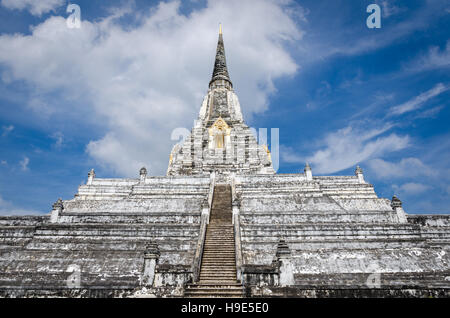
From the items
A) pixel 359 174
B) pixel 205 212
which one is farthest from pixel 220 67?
pixel 205 212

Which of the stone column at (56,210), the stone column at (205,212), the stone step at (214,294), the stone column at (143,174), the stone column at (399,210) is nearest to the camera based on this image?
the stone step at (214,294)

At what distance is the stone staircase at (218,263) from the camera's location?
11227 millimetres

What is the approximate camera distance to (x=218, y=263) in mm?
13586

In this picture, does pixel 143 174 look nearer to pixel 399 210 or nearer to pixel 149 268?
pixel 149 268

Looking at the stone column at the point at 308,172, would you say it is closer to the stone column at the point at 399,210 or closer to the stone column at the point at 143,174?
the stone column at the point at 399,210

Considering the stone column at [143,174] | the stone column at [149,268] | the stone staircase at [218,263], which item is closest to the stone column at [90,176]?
the stone column at [143,174]

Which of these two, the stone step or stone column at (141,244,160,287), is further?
stone column at (141,244,160,287)

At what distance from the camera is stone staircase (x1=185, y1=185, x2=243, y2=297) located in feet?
36.8

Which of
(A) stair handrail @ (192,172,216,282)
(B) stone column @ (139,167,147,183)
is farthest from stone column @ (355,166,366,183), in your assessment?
(B) stone column @ (139,167,147,183)

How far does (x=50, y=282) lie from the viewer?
13070 mm

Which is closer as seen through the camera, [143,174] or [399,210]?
[399,210]

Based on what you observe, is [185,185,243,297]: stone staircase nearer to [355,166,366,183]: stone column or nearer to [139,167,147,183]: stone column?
[139,167,147,183]: stone column

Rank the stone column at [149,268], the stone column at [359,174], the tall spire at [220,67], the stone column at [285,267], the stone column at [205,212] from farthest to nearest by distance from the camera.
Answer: the tall spire at [220,67] → the stone column at [359,174] → the stone column at [205,212] → the stone column at [149,268] → the stone column at [285,267]
